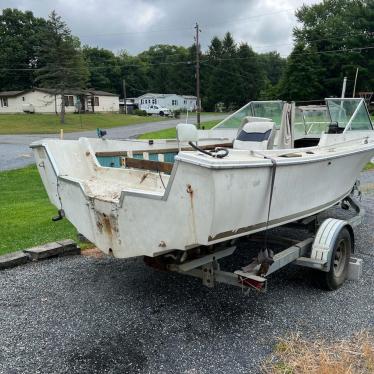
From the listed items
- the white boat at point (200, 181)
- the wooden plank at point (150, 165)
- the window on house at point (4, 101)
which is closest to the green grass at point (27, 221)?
the white boat at point (200, 181)

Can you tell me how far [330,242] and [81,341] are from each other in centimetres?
256

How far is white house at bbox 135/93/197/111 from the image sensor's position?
80125 millimetres

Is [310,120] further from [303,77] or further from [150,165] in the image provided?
[303,77]

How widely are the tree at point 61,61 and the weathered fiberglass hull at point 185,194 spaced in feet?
135

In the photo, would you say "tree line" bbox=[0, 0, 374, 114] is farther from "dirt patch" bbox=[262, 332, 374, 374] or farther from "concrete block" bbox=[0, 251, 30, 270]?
"dirt patch" bbox=[262, 332, 374, 374]

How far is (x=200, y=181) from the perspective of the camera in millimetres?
3006

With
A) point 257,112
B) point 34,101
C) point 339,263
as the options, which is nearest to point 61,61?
point 34,101

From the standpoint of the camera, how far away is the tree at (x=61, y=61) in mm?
43406

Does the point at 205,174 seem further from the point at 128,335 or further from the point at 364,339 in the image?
the point at 364,339

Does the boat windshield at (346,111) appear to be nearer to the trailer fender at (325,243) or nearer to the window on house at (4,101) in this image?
the trailer fender at (325,243)

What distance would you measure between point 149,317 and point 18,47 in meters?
73.8

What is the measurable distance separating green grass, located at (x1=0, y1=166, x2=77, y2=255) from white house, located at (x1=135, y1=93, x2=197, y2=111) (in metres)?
70.0

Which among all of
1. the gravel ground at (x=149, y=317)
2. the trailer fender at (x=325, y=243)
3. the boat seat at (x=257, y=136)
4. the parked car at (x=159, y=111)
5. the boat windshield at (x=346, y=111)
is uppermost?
the boat windshield at (x=346, y=111)

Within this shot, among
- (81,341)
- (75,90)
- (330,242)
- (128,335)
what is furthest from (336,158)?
(75,90)
